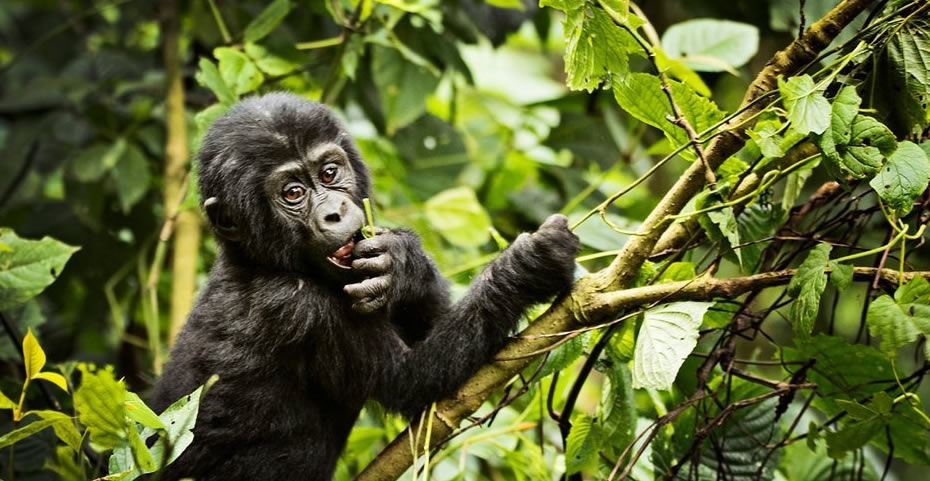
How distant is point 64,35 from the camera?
5.27m

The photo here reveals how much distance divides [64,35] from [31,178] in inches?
44.0

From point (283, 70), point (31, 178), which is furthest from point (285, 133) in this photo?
point (31, 178)

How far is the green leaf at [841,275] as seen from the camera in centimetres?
184

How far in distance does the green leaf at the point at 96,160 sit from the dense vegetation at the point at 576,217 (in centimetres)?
2

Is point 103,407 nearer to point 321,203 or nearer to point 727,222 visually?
point 321,203

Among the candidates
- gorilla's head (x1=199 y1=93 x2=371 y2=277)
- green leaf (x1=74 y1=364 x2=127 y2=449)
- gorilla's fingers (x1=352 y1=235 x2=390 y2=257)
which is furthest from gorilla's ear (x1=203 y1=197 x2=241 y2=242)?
green leaf (x1=74 y1=364 x2=127 y2=449)

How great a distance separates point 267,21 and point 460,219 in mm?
1065

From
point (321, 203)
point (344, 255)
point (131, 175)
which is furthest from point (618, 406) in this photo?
point (131, 175)

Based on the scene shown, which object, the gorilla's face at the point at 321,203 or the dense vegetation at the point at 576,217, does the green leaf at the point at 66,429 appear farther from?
the gorilla's face at the point at 321,203

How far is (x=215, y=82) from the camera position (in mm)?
2994

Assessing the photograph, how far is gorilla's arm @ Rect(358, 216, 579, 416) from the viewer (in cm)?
232

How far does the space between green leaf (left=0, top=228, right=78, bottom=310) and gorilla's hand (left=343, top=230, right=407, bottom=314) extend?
89 centimetres

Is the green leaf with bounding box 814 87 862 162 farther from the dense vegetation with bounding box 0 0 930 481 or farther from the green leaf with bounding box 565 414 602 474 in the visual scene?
the green leaf with bounding box 565 414 602 474

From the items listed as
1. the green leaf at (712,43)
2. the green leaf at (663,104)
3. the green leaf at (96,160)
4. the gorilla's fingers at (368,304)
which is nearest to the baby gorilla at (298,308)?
the gorilla's fingers at (368,304)
